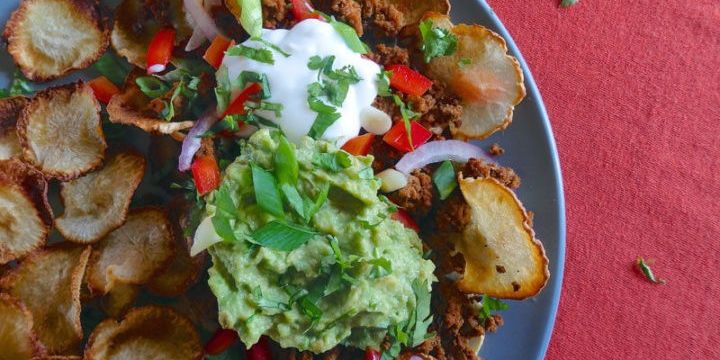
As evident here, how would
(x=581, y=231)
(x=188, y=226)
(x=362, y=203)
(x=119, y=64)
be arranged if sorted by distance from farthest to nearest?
(x=581, y=231), (x=119, y=64), (x=188, y=226), (x=362, y=203)

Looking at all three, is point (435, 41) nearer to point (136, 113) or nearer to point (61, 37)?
→ point (136, 113)

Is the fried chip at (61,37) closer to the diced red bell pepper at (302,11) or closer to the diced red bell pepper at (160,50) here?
the diced red bell pepper at (160,50)

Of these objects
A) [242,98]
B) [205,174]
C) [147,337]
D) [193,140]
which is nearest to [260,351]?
[147,337]

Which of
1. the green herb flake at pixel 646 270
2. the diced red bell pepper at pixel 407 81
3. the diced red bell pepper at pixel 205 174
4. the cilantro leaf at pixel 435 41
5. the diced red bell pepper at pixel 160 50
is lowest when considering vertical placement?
the green herb flake at pixel 646 270

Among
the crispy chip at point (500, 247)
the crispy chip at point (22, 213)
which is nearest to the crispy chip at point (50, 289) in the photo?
the crispy chip at point (22, 213)

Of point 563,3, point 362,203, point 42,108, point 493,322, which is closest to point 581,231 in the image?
point 493,322

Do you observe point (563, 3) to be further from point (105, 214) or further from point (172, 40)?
point (105, 214)
